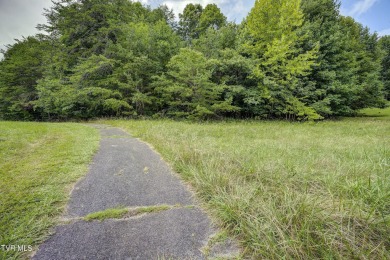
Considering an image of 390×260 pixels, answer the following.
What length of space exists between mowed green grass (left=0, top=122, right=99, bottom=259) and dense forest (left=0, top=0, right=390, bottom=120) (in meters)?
8.23

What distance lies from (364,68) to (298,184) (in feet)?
77.0

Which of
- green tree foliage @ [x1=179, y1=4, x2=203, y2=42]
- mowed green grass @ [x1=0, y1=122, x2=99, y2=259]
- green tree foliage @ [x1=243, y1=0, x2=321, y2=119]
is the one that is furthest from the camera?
Result: green tree foliage @ [x1=179, y1=4, x2=203, y2=42]

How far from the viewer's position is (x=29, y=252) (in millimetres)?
1665

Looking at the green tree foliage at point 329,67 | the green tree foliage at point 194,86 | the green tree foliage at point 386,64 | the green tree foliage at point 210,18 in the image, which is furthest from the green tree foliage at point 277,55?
the green tree foliage at point 386,64

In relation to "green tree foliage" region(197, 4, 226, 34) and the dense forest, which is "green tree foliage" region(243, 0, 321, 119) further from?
"green tree foliage" region(197, 4, 226, 34)

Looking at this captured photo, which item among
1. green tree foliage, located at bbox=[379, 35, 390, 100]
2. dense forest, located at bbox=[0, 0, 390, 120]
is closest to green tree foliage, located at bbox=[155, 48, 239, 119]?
dense forest, located at bbox=[0, 0, 390, 120]

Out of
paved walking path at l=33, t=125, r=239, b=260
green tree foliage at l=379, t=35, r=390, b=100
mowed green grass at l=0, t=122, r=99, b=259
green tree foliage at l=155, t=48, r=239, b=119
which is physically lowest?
paved walking path at l=33, t=125, r=239, b=260

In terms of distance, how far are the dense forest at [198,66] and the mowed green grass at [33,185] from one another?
8.23 m

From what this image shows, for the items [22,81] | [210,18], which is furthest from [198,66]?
[22,81]

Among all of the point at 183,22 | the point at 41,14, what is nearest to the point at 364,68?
the point at 183,22

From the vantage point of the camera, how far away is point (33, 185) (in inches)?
110

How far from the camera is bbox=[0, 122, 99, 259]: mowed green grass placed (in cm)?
186

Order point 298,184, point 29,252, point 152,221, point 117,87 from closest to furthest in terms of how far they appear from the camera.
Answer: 1. point 29,252
2. point 152,221
3. point 298,184
4. point 117,87

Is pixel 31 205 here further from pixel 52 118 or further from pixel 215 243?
pixel 52 118
